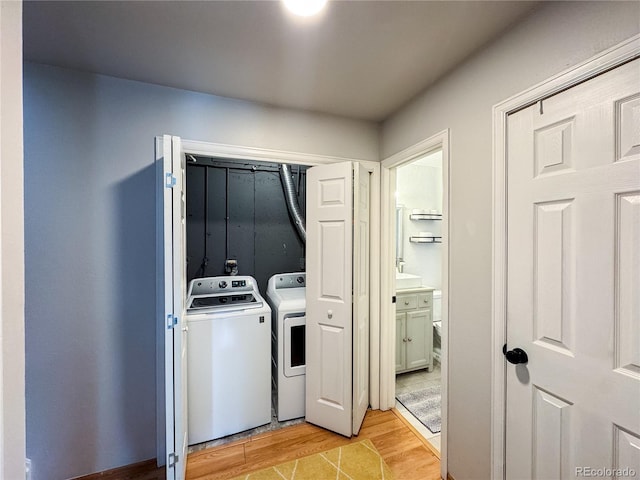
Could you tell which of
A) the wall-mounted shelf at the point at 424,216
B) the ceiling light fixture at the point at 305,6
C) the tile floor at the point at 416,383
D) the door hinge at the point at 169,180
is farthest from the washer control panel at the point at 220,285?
the wall-mounted shelf at the point at 424,216

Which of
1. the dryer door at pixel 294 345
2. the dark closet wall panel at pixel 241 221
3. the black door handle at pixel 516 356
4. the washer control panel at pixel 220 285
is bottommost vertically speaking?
the dryer door at pixel 294 345

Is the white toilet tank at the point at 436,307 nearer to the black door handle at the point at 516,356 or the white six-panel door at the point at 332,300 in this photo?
the white six-panel door at the point at 332,300

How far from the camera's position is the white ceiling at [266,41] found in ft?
3.67

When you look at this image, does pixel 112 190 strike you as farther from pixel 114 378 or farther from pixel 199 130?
pixel 114 378

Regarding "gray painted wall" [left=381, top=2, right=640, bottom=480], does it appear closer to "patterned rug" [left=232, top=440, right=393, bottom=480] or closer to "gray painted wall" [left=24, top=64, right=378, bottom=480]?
"patterned rug" [left=232, top=440, right=393, bottom=480]

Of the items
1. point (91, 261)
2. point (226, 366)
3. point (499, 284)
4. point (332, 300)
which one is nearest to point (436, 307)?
point (332, 300)

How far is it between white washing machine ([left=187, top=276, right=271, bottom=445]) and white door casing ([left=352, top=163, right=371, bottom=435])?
2.24 ft

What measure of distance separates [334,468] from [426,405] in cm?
104

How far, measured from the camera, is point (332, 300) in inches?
76.3

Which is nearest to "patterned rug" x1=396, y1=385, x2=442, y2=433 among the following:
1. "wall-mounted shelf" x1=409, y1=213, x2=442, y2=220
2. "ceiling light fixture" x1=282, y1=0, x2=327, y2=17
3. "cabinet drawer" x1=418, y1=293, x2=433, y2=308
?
"cabinet drawer" x1=418, y1=293, x2=433, y2=308

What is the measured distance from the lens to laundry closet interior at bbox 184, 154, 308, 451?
6.19ft

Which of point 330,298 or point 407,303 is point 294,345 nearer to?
point 330,298

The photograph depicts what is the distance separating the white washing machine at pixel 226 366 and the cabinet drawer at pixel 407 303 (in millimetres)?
1335

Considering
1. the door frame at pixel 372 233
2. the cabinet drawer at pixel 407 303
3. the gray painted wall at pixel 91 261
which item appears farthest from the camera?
the cabinet drawer at pixel 407 303
